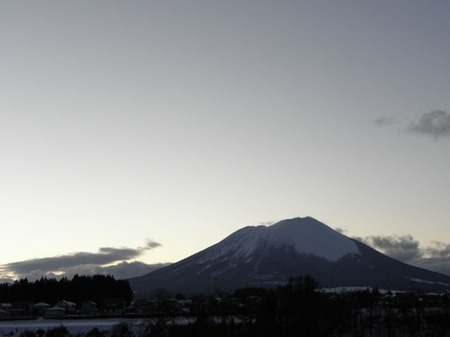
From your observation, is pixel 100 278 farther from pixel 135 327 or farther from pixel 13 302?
pixel 135 327

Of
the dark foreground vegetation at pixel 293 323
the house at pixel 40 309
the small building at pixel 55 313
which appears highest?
the house at pixel 40 309

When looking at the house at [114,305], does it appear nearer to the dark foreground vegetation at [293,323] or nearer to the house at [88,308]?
the house at [88,308]

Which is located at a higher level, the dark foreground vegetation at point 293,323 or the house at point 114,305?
the house at point 114,305

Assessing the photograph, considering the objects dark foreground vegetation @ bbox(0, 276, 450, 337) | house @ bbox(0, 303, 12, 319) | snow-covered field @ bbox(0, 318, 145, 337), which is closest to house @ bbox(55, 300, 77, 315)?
house @ bbox(0, 303, 12, 319)

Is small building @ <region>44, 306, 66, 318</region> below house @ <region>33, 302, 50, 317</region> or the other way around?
below

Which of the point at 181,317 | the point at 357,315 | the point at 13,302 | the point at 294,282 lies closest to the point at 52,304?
the point at 13,302

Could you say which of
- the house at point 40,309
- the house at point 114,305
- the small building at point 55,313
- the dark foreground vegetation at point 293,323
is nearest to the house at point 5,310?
the house at point 40,309

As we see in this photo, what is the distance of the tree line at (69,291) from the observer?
120 m

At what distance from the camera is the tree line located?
120 meters

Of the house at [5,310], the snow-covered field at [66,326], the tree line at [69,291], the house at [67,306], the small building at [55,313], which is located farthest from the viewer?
the tree line at [69,291]

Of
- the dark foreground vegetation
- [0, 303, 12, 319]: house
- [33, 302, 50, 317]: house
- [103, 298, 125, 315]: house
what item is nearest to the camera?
the dark foreground vegetation

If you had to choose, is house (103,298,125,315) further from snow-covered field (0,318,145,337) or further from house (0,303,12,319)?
snow-covered field (0,318,145,337)

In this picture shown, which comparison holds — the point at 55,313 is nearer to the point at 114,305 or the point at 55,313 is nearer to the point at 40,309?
the point at 40,309

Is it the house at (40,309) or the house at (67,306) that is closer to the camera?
the house at (67,306)
